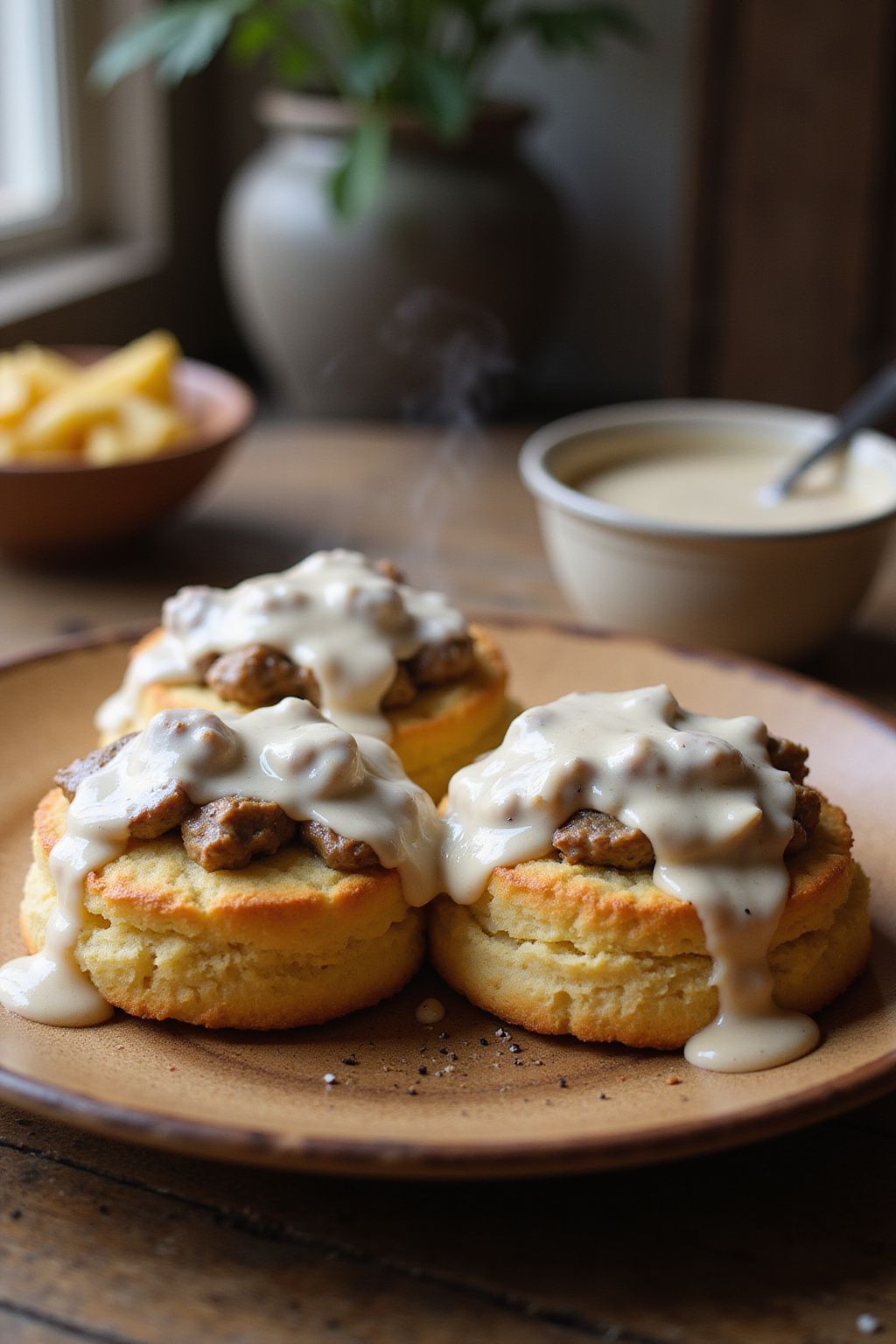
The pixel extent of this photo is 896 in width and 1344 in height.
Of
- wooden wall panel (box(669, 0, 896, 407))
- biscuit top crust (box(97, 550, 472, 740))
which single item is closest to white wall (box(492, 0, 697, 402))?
wooden wall panel (box(669, 0, 896, 407))

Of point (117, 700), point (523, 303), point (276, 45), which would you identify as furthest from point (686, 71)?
point (117, 700)

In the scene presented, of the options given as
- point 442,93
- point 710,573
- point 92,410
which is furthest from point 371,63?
point 710,573

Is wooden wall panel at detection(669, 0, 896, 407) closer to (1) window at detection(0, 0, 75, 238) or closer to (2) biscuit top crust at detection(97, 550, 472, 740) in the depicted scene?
(1) window at detection(0, 0, 75, 238)

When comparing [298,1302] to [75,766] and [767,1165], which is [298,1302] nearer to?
[767,1165]

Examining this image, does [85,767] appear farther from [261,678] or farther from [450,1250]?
[450,1250]

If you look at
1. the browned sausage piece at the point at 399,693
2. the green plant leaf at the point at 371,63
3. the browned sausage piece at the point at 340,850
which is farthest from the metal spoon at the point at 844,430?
the green plant leaf at the point at 371,63

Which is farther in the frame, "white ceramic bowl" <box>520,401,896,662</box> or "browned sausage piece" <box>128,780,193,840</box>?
"white ceramic bowl" <box>520,401,896,662</box>

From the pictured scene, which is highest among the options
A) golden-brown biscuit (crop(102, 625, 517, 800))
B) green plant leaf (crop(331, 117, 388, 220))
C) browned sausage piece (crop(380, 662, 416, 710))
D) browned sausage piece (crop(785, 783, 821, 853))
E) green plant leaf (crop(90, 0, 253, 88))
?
green plant leaf (crop(90, 0, 253, 88))
